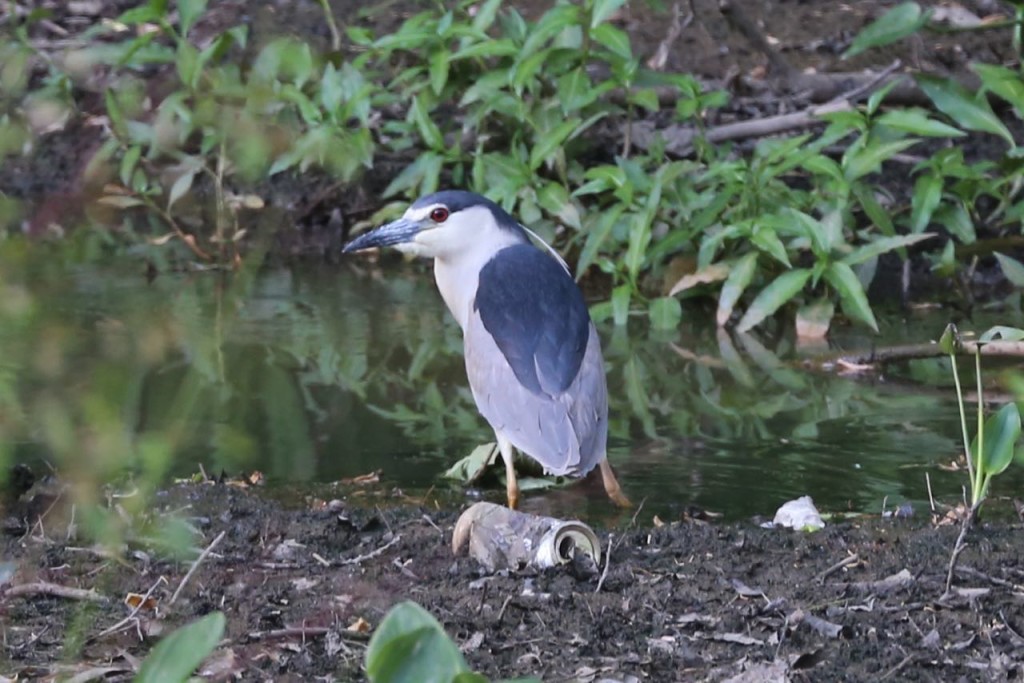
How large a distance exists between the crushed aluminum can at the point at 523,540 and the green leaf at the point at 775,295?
3.23m

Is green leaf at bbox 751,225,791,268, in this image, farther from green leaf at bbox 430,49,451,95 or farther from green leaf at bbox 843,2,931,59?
green leaf at bbox 430,49,451,95

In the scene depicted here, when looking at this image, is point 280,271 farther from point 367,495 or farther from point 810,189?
point 367,495

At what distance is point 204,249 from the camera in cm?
896

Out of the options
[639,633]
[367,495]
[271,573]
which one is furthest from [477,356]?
[639,633]

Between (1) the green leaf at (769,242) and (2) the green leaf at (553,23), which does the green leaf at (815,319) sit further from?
(2) the green leaf at (553,23)

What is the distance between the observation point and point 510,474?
16.2 feet

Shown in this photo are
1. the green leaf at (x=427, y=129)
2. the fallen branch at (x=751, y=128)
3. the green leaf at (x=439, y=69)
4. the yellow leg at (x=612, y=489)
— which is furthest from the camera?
the fallen branch at (x=751, y=128)

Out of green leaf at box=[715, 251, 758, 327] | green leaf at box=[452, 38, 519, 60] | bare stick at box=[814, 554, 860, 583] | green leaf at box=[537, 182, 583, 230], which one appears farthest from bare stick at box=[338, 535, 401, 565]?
green leaf at box=[452, 38, 519, 60]

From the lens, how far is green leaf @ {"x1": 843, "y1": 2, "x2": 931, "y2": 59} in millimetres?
7340

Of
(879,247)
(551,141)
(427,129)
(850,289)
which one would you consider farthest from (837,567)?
(427,129)

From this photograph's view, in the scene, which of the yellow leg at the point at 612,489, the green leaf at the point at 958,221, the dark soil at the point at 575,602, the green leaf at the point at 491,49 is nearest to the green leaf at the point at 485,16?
the green leaf at the point at 491,49

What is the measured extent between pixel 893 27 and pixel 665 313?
1757 mm

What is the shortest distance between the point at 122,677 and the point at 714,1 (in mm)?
8547

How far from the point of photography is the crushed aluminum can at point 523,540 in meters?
3.75
